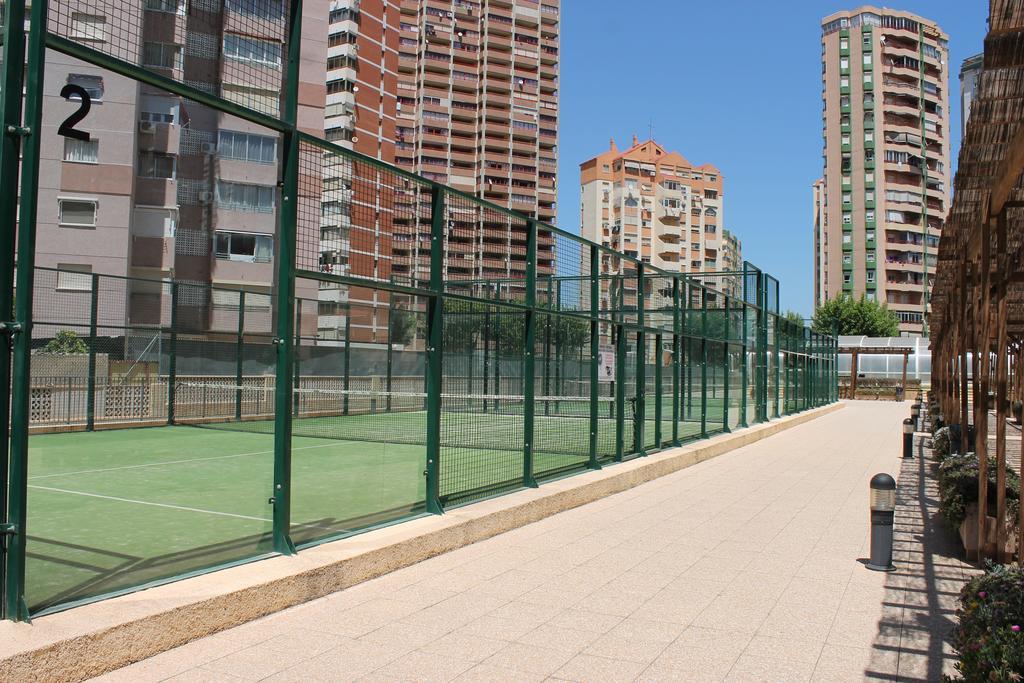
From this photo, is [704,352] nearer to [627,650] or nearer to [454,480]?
[454,480]

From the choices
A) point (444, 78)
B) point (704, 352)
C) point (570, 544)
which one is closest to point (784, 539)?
point (570, 544)

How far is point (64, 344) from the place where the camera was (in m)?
16.0

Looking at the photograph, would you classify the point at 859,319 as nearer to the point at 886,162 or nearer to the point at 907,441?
the point at 886,162

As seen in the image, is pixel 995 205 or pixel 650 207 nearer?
pixel 995 205

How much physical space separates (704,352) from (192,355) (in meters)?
10.5

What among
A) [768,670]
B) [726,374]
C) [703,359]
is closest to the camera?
[768,670]

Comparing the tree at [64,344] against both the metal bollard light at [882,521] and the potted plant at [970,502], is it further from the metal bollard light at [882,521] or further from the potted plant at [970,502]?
the potted plant at [970,502]

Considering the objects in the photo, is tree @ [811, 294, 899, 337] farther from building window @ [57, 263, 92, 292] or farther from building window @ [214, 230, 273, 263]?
building window @ [57, 263, 92, 292]

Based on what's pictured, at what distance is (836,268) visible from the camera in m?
99.6

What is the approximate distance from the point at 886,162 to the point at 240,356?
92132 mm

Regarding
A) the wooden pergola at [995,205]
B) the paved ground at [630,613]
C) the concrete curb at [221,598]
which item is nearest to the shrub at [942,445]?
the wooden pergola at [995,205]

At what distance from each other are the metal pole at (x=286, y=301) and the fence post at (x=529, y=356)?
3724mm

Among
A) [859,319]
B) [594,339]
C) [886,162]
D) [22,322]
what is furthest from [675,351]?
[886,162]

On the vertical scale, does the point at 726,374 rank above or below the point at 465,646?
above
